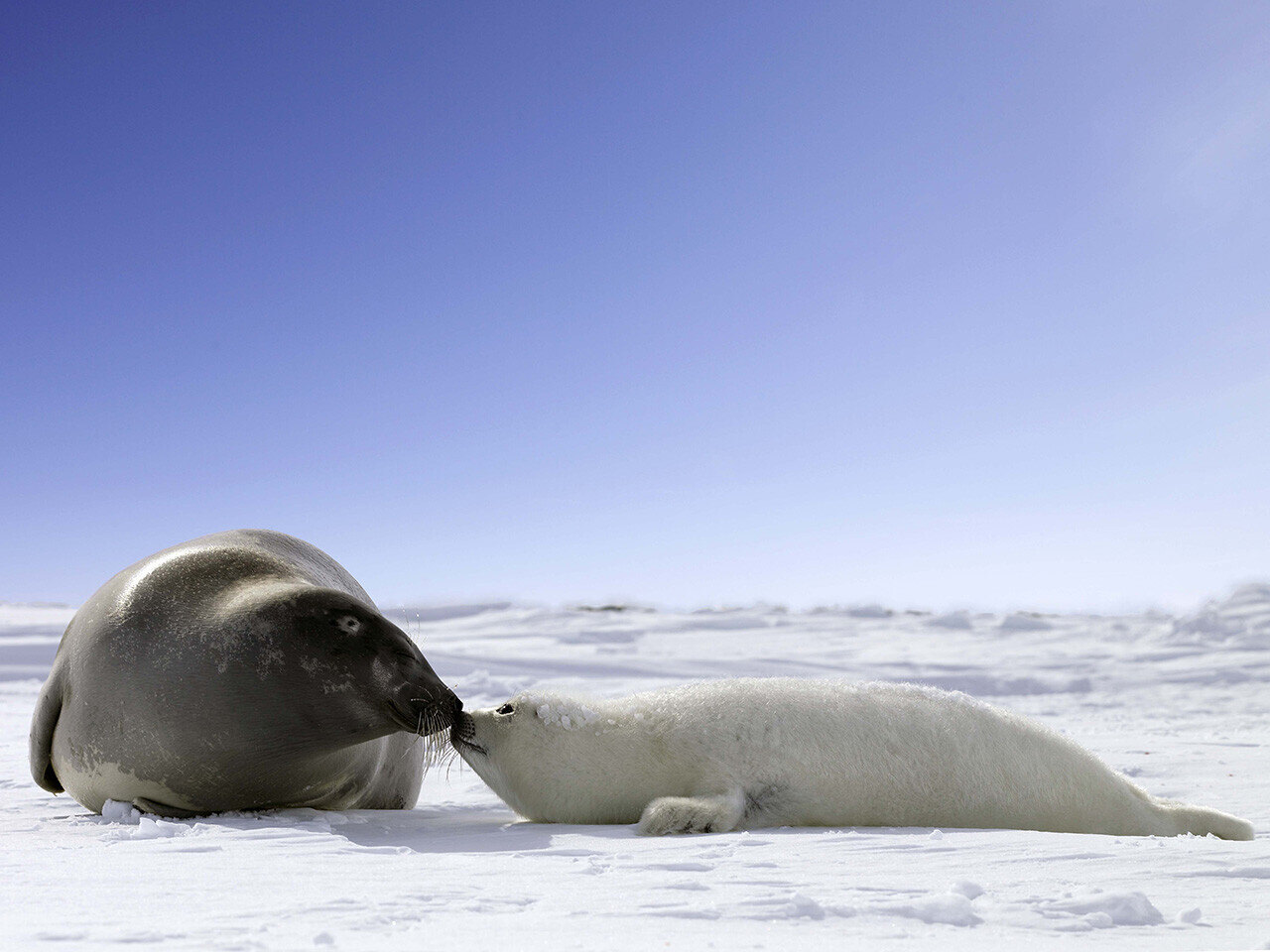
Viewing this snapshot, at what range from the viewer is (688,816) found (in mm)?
3662

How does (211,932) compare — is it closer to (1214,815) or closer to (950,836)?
(950,836)

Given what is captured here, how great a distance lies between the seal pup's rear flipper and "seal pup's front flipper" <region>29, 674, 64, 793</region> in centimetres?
58

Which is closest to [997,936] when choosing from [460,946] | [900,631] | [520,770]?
[460,946]

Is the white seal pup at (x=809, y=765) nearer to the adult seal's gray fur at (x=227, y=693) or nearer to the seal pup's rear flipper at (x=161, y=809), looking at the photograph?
the adult seal's gray fur at (x=227, y=693)

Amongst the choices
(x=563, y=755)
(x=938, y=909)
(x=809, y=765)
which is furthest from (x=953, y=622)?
(x=938, y=909)

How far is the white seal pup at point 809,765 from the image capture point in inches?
160

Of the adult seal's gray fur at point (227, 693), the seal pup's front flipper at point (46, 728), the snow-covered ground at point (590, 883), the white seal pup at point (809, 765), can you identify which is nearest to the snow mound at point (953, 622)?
the snow-covered ground at point (590, 883)

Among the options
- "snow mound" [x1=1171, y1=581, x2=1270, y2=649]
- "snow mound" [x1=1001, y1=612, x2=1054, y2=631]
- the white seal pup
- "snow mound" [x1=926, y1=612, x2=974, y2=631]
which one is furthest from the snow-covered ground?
"snow mound" [x1=926, y1=612, x2=974, y2=631]

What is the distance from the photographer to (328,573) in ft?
16.9

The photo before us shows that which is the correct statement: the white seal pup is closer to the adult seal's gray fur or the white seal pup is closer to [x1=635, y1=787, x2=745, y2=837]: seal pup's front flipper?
[x1=635, y1=787, x2=745, y2=837]: seal pup's front flipper

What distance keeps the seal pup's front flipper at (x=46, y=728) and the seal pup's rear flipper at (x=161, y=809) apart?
0.58m

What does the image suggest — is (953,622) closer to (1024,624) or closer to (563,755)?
(1024,624)

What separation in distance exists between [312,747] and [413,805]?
135cm

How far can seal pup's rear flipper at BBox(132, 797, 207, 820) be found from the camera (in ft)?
13.5
